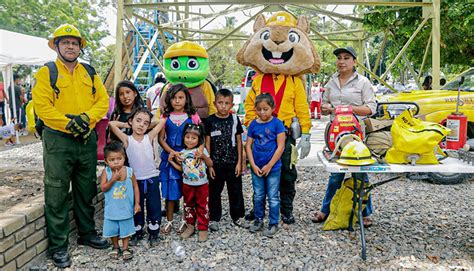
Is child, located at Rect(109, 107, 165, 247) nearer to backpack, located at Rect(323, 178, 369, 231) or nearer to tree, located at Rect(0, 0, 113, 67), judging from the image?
backpack, located at Rect(323, 178, 369, 231)

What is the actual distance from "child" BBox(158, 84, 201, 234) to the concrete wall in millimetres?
1010

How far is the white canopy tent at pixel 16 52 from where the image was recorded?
9.52 metres

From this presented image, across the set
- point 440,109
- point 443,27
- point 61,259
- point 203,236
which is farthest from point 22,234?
point 443,27

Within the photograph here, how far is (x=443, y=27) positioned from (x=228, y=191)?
6276 mm

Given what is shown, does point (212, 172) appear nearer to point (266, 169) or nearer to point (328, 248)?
point (266, 169)

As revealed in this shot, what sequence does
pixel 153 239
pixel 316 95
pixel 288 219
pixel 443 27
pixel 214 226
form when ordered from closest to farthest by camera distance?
pixel 153 239
pixel 214 226
pixel 288 219
pixel 443 27
pixel 316 95

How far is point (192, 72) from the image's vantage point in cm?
385

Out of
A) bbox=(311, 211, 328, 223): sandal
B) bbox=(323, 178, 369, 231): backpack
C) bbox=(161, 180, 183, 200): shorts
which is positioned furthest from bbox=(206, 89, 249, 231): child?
bbox=(323, 178, 369, 231): backpack

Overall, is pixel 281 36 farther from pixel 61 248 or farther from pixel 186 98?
pixel 61 248

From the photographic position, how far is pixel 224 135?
11.7 ft

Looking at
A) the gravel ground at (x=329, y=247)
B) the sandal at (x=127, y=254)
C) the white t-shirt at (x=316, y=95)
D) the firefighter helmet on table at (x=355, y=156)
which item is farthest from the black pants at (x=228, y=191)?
the white t-shirt at (x=316, y=95)

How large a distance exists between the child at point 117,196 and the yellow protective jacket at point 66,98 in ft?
1.10

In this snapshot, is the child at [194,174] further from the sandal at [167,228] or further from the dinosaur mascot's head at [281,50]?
the dinosaur mascot's head at [281,50]

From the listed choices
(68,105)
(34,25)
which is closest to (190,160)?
(68,105)
